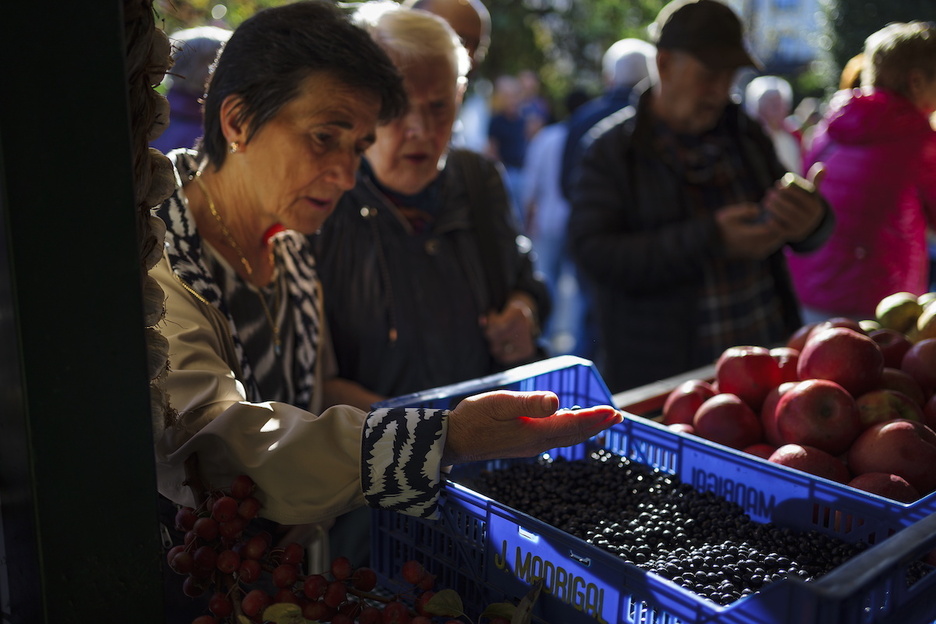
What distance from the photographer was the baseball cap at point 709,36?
3.07m

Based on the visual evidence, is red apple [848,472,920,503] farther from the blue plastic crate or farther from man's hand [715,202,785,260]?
man's hand [715,202,785,260]

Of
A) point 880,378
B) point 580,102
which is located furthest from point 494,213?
point 580,102

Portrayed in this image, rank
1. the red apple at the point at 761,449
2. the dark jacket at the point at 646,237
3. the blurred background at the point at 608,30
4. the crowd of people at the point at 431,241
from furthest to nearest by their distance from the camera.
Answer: the blurred background at the point at 608,30 → the dark jacket at the point at 646,237 → the red apple at the point at 761,449 → the crowd of people at the point at 431,241

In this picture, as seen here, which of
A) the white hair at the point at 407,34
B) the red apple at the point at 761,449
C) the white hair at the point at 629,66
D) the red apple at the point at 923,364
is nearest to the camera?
the red apple at the point at 761,449

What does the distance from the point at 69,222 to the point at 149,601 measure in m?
0.49

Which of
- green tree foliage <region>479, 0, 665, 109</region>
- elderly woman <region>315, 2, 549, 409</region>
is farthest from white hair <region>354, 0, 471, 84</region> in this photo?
green tree foliage <region>479, 0, 665, 109</region>

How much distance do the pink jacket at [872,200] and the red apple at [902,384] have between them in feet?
5.53

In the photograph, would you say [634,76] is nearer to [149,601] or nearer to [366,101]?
[366,101]

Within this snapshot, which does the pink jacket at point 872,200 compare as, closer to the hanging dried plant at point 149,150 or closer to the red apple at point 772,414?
the red apple at point 772,414

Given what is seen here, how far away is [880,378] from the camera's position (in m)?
1.80

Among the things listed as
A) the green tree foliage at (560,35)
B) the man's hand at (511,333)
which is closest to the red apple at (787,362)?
→ the man's hand at (511,333)

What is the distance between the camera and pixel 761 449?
68.2 inches

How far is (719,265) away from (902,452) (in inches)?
68.3

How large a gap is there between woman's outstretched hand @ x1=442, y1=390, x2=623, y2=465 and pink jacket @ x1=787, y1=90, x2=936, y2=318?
8.12 ft
